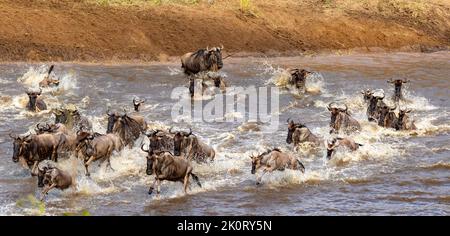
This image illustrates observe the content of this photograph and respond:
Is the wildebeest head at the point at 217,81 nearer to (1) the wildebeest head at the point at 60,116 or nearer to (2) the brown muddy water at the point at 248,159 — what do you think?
(2) the brown muddy water at the point at 248,159

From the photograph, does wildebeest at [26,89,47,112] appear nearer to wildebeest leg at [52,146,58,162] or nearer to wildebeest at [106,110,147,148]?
wildebeest at [106,110,147,148]

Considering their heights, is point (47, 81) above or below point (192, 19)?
below

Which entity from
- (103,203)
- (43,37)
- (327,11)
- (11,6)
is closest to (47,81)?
(43,37)

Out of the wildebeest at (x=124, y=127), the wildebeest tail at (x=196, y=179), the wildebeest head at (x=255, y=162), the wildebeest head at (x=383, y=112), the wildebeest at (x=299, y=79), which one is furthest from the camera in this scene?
the wildebeest at (x=299, y=79)

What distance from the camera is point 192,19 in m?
29.7

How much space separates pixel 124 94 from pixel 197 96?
Answer: 6.34ft

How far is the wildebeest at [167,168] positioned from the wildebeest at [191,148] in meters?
0.86

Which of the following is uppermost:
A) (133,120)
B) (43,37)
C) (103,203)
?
(43,37)

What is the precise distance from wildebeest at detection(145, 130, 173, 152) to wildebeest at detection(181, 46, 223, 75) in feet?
24.7

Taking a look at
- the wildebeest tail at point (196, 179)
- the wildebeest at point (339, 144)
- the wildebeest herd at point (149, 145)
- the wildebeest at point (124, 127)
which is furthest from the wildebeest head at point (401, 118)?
the wildebeest tail at point (196, 179)

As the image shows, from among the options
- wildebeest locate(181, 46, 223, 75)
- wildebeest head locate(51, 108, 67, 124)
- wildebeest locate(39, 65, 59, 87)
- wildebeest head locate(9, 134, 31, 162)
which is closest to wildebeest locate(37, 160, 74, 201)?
wildebeest head locate(9, 134, 31, 162)

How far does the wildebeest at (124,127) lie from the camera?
1564cm

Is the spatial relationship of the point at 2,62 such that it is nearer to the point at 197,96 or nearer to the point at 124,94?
the point at 124,94

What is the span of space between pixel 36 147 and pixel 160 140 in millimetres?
2022
